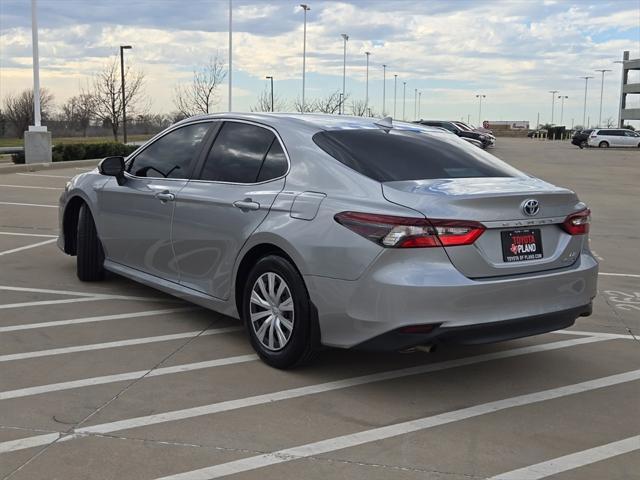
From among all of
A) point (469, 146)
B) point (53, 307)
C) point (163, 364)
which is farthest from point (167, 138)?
point (469, 146)

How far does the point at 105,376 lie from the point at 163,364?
406mm

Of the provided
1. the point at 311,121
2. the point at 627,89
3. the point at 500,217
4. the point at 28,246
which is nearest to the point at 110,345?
the point at 311,121

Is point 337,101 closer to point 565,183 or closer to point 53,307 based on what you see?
point 565,183

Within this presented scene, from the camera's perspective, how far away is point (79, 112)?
7381cm

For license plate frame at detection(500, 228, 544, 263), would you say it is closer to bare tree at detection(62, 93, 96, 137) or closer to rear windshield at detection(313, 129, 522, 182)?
rear windshield at detection(313, 129, 522, 182)

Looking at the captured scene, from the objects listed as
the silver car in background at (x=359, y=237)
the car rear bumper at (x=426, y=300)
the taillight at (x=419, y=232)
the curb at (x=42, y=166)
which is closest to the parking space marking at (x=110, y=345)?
the silver car in background at (x=359, y=237)

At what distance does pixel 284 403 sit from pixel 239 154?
1.94 meters

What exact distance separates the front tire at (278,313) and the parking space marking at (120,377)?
0.21 metres

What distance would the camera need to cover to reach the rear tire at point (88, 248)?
22.2 ft

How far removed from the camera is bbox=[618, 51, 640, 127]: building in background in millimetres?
97250

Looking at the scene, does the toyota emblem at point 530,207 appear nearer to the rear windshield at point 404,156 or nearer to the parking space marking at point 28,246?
the rear windshield at point 404,156

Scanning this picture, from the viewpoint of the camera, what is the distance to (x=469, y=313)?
4.00m

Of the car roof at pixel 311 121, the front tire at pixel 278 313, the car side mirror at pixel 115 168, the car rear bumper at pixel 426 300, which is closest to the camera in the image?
the car rear bumper at pixel 426 300

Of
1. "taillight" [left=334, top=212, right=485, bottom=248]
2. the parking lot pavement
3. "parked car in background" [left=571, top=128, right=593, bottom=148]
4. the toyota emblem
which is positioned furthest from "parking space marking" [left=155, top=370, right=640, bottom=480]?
"parked car in background" [left=571, top=128, right=593, bottom=148]
